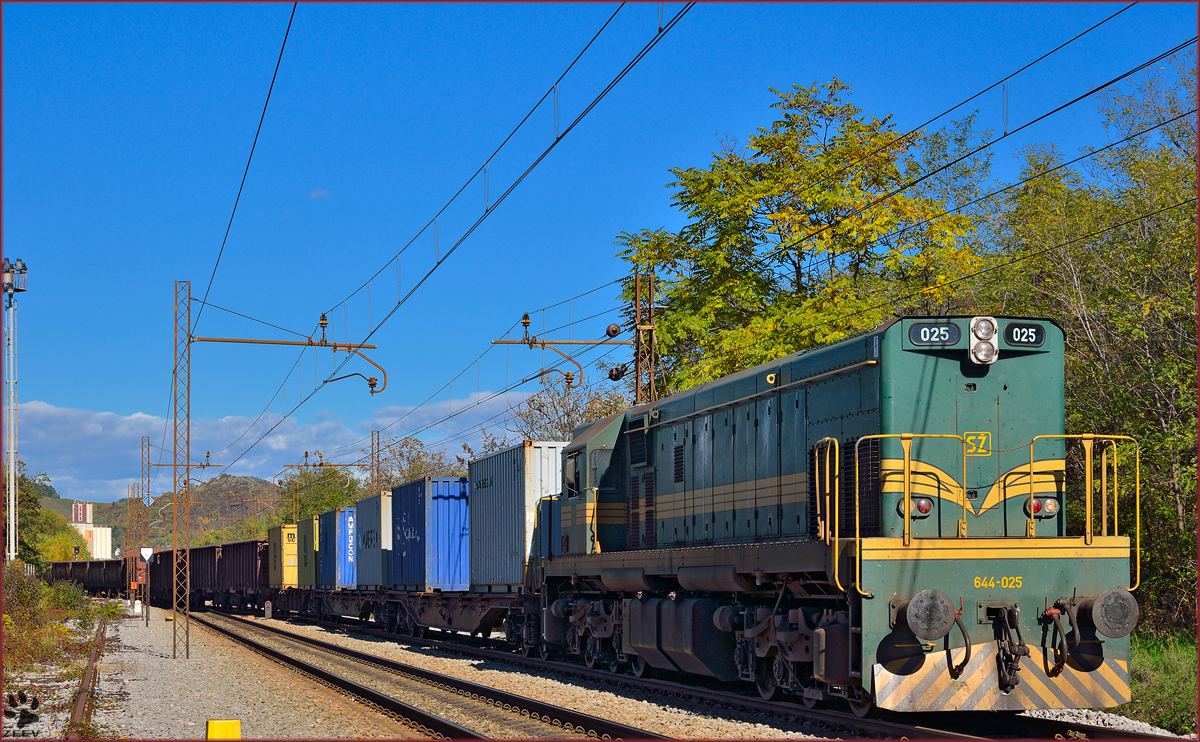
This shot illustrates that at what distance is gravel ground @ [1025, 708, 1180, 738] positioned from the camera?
34.3 feet

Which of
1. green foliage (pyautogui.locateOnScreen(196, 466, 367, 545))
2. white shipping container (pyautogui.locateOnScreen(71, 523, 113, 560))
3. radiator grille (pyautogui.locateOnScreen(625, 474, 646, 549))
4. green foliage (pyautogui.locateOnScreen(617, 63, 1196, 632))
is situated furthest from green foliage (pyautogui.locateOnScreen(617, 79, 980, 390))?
white shipping container (pyautogui.locateOnScreen(71, 523, 113, 560))

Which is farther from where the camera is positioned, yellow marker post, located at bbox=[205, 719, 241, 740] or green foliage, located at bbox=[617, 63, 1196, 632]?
green foliage, located at bbox=[617, 63, 1196, 632]

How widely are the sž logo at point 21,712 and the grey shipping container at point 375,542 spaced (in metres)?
14.5

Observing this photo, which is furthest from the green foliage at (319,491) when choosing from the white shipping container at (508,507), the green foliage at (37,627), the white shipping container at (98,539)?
the white shipping container at (98,539)

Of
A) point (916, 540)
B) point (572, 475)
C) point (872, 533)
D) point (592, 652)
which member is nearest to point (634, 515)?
point (572, 475)

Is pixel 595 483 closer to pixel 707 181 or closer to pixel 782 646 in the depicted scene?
pixel 782 646

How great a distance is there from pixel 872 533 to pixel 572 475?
7520mm

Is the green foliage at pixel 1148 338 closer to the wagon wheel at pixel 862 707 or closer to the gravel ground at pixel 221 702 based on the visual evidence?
the wagon wheel at pixel 862 707

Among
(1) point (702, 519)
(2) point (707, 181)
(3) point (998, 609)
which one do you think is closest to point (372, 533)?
(2) point (707, 181)

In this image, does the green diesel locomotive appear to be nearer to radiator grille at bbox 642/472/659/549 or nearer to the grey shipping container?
radiator grille at bbox 642/472/659/549

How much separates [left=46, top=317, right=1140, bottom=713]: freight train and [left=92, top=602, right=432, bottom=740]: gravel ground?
4.00 metres

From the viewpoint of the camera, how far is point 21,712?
13422 mm

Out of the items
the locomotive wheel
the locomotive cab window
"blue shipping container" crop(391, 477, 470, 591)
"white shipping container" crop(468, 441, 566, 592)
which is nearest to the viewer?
the locomotive wheel

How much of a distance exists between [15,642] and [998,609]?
1963cm
